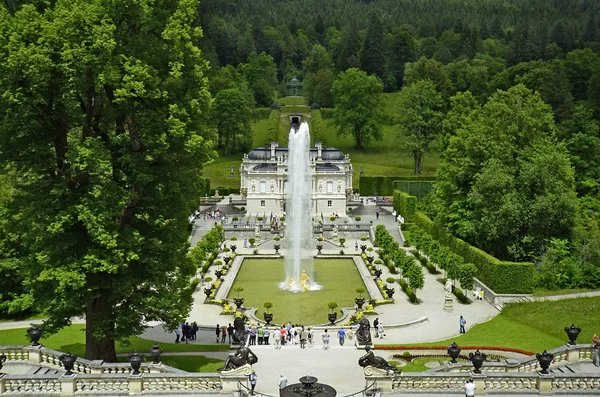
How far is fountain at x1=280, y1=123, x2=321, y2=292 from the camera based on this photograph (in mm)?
52844

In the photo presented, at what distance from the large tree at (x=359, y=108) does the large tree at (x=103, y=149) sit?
296 feet

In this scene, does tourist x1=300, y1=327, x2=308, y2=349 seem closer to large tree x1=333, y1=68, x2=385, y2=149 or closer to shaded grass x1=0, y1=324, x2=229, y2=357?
shaded grass x1=0, y1=324, x2=229, y2=357

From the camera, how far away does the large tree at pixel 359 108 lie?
118 m

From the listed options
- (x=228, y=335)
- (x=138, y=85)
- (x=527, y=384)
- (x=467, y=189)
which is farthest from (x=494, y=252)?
(x=138, y=85)

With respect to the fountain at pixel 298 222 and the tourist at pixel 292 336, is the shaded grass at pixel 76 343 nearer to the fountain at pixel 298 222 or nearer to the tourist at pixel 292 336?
the tourist at pixel 292 336

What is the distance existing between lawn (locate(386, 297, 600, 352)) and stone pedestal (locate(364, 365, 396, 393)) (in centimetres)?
1273

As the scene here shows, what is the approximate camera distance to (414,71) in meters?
138

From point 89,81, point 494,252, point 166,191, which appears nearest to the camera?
point 89,81

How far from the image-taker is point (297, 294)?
49094mm

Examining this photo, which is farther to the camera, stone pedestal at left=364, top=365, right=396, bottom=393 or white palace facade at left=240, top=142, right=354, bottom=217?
white palace facade at left=240, top=142, right=354, bottom=217

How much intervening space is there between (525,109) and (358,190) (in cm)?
4234

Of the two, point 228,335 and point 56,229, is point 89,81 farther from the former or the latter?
point 228,335

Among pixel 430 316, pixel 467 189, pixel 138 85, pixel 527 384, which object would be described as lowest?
pixel 430 316

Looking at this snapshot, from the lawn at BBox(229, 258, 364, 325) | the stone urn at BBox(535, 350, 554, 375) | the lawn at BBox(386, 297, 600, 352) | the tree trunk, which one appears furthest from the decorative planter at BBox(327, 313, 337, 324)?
the stone urn at BBox(535, 350, 554, 375)
